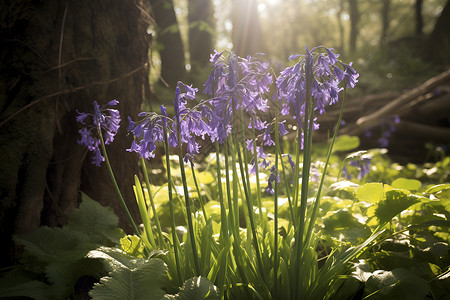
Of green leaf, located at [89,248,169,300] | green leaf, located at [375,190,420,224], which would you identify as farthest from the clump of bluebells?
green leaf, located at [375,190,420,224]

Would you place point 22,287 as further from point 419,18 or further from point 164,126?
point 419,18

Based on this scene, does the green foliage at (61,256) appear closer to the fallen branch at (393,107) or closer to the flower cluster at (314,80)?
the flower cluster at (314,80)

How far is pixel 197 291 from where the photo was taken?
4.09ft

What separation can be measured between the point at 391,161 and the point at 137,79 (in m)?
6.65

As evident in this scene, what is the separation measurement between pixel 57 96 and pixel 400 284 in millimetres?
2096

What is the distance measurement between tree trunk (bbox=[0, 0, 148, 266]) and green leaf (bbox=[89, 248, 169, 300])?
0.91m

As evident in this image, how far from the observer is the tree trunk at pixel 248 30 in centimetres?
855

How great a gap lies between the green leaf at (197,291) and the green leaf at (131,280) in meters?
0.08

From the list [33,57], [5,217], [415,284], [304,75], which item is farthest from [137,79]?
[415,284]

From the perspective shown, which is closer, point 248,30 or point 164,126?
point 164,126

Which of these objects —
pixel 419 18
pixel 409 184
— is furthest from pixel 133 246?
pixel 419 18

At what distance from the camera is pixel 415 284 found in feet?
4.89

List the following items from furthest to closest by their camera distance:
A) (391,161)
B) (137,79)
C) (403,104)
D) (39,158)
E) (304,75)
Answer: (391,161)
(403,104)
(137,79)
(39,158)
(304,75)

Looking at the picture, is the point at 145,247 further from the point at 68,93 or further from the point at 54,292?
the point at 68,93
